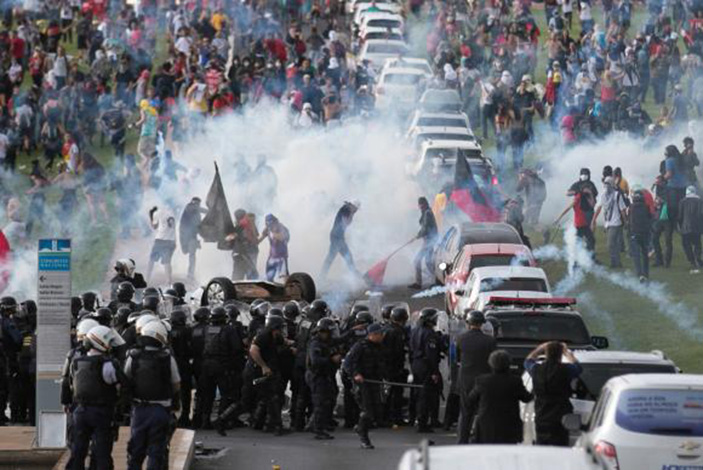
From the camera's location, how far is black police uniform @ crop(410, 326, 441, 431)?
2323 centimetres

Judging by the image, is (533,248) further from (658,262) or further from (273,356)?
(273,356)

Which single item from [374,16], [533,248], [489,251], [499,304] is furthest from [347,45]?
[499,304]

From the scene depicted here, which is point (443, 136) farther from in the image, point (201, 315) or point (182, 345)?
point (182, 345)

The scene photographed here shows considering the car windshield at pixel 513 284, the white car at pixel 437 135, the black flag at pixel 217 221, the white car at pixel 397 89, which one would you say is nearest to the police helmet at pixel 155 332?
the car windshield at pixel 513 284

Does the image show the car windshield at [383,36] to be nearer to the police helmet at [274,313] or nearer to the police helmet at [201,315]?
the police helmet at [274,313]

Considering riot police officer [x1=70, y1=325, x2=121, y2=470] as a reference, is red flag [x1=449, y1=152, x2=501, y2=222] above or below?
above

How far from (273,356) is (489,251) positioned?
10.1m

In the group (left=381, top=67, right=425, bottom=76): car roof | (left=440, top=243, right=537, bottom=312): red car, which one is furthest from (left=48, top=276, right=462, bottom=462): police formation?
(left=381, top=67, right=425, bottom=76): car roof

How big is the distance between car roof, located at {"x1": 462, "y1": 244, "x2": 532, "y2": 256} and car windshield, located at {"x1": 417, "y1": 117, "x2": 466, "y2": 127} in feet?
44.1

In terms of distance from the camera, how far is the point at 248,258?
119 feet

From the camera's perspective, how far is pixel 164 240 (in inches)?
1426

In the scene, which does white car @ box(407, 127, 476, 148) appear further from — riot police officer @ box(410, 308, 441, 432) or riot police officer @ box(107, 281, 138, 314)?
riot police officer @ box(410, 308, 441, 432)

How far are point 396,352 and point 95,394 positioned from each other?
6.75m

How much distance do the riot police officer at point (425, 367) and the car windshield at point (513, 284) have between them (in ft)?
20.8
